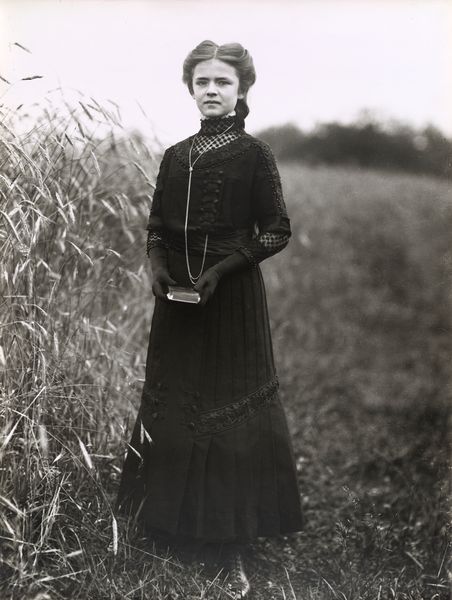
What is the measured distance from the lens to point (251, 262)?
2342mm

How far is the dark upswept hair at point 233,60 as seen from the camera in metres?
2.34

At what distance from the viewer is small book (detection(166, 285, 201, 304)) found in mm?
2256

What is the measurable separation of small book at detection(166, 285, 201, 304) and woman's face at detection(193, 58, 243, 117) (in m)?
0.64

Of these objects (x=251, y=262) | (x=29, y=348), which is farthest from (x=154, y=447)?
(x=251, y=262)

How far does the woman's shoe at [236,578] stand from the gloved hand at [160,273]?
1.09m

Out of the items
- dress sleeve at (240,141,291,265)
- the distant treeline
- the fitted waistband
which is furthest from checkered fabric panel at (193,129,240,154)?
the distant treeline

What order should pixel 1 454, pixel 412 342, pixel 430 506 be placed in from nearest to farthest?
pixel 1 454
pixel 430 506
pixel 412 342

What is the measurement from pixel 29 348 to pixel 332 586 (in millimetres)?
1514

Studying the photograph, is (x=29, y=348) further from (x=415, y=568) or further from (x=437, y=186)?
(x=437, y=186)

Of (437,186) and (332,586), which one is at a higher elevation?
(437,186)

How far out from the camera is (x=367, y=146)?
226 inches

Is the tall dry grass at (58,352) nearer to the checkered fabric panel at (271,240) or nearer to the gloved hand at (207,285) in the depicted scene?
the gloved hand at (207,285)

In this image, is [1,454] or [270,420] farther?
[270,420]

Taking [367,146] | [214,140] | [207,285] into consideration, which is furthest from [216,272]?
[367,146]
